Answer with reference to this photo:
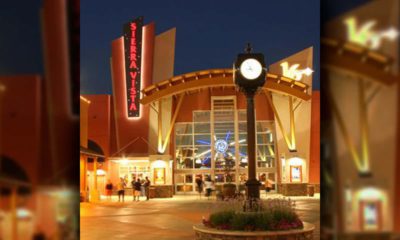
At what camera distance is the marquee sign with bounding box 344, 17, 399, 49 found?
75.2 inches

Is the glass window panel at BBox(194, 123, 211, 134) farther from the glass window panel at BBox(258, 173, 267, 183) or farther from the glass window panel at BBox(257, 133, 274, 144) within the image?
the glass window panel at BBox(258, 173, 267, 183)

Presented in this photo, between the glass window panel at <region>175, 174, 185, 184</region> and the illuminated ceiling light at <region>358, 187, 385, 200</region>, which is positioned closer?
the illuminated ceiling light at <region>358, 187, 385, 200</region>

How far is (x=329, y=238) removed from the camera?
6.73 ft

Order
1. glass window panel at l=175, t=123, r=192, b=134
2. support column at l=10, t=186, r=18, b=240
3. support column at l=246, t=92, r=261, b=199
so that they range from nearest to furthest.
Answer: support column at l=10, t=186, r=18, b=240, support column at l=246, t=92, r=261, b=199, glass window panel at l=175, t=123, r=192, b=134

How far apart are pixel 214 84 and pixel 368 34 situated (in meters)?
28.5

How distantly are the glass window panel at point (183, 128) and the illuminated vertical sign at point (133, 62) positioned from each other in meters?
2.99

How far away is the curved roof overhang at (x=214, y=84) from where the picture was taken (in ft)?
99.0

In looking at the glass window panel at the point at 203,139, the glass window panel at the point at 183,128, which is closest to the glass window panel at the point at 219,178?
the glass window panel at the point at 203,139

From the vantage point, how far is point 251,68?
10.9 m

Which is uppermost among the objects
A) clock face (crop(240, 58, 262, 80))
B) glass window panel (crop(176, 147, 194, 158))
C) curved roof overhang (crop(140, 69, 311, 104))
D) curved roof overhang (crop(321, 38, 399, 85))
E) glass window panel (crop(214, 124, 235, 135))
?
curved roof overhang (crop(140, 69, 311, 104))

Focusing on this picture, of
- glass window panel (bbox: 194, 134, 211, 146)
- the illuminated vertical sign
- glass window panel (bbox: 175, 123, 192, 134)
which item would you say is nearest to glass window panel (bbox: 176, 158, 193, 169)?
glass window panel (bbox: 194, 134, 211, 146)

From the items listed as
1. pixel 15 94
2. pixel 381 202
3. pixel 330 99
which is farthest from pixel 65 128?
pixel 381 202

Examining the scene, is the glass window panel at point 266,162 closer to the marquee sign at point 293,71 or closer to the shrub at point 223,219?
the marquee sign at point 293,71

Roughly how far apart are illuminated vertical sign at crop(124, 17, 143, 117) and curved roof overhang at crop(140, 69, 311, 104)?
4.10m
